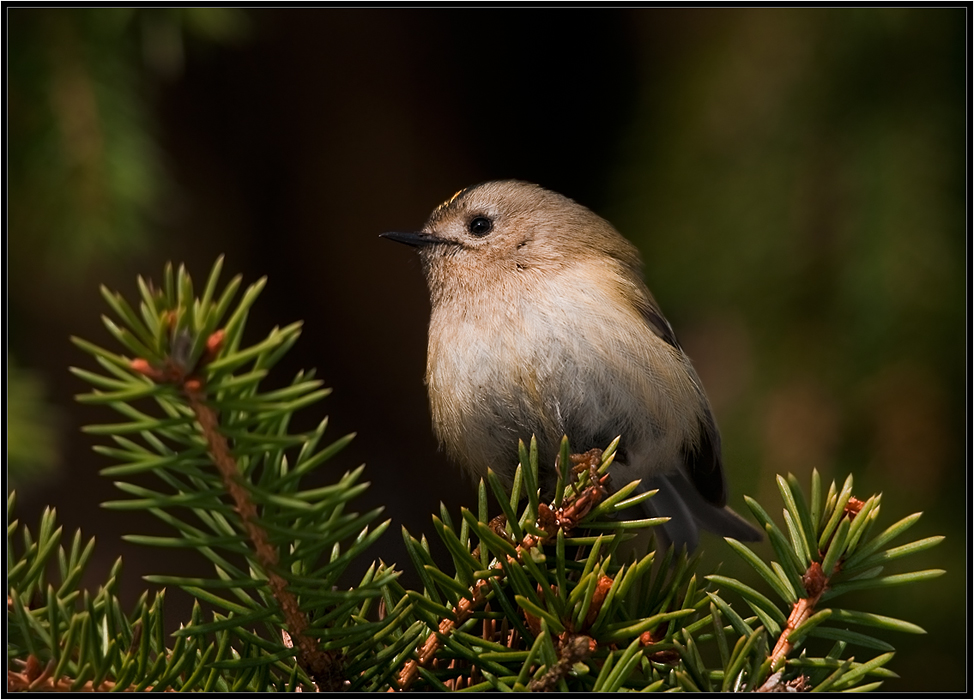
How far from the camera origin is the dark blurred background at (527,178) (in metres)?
2.24

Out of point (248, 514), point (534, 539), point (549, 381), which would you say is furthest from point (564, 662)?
point (549, 381)

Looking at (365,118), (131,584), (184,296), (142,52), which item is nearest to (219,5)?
(142,52)

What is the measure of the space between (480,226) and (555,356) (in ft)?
2.27

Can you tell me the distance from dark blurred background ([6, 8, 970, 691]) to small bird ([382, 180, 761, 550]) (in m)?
0.29

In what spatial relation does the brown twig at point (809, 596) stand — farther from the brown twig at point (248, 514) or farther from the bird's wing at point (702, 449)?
the bird's wing at point (702, 449)

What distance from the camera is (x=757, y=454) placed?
8.43 feet

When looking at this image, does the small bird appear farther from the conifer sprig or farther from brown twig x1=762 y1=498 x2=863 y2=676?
brown twig x1=762 y1=498 x2=863 y2=676

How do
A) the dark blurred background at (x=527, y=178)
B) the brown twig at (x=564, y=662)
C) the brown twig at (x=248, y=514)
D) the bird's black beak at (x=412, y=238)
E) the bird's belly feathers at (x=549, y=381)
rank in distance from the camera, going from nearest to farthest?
1. the brown twig at (x=248, y=514)
2. the brown twig at (x=564, y=662)
3. the bird's belly feathers at (x=549, y=381)
4. the dark blurred background at (x=527, y=178)
5. the bird's black beak at (x=412, y=238)

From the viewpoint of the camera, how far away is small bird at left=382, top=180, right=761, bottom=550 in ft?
6.51

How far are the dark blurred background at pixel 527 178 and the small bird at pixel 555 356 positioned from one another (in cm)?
29

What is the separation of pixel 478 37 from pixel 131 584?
2.38 meters

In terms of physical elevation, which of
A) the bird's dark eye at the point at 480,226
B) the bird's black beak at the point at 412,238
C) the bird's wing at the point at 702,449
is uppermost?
the bird's dark eye at the point at 480,226

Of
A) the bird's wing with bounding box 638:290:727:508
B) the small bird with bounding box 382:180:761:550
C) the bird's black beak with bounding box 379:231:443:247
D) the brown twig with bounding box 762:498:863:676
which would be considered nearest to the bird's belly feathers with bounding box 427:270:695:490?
the small bird with bounding box 382:180:761:550

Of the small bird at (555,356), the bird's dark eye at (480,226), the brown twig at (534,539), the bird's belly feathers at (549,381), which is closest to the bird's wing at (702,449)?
the small bird at (555,356)
